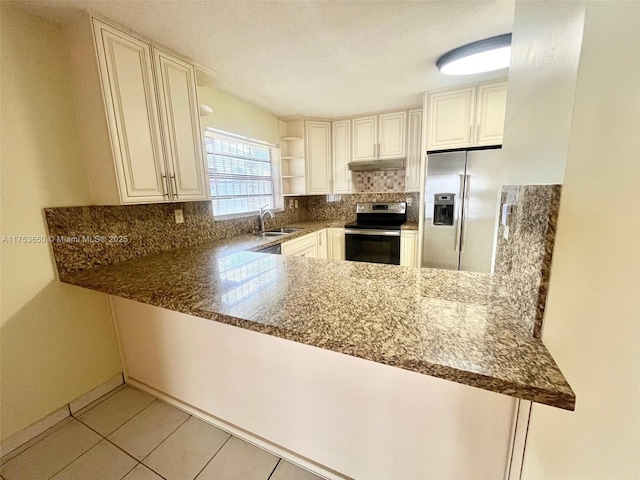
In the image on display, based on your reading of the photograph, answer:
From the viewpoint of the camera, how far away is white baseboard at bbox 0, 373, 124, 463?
4.45ft

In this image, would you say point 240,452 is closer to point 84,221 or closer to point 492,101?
point 84,221

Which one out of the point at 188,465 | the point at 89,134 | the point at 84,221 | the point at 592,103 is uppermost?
the point at 89,134

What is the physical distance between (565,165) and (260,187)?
2.94 m

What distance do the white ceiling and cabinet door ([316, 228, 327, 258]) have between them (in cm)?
164

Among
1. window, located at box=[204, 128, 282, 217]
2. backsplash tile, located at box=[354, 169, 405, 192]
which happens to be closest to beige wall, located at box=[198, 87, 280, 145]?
window, located at box=[204, 128, 282, 217]

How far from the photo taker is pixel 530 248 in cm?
70

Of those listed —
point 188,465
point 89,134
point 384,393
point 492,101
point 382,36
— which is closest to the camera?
point 384,393

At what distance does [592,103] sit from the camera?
20.2 inches

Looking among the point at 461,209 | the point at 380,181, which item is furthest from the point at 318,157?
the point at 461,209

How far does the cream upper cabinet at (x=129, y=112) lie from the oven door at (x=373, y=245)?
2039 mm

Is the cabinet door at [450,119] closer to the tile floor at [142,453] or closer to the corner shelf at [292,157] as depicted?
the corner shelf at [292,157]

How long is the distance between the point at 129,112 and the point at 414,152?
9.20 ft

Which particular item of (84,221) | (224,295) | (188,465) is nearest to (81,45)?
(84,221)

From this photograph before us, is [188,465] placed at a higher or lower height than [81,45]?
lower
